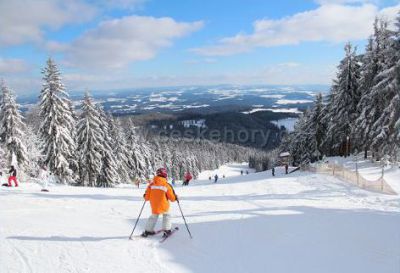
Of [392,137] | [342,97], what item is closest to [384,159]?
[392,137]

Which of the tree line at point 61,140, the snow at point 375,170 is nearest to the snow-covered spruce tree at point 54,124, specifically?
the tree line at point 61,140

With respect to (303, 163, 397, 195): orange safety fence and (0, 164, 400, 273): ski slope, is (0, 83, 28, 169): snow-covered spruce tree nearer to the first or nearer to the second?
(0, 164, 400, 273): ski slope

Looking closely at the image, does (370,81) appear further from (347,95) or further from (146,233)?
(146,233)

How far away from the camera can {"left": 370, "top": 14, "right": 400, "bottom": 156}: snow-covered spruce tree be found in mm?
24734

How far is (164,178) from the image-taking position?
8.70 m

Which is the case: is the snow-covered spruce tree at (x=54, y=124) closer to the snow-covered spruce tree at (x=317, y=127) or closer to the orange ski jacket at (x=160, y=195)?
the orange ski jacket at (x=160, y=195)

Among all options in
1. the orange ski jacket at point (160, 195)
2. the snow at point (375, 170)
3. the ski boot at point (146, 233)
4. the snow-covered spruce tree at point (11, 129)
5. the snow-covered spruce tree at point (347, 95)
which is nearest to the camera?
the orange ski jacket at point (160, 195)

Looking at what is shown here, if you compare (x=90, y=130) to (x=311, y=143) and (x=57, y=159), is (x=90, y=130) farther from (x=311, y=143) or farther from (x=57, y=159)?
(x=311, y=143)

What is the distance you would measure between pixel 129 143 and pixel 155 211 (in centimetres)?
4273

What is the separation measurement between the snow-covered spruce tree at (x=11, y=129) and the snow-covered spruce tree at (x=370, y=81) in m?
29.8

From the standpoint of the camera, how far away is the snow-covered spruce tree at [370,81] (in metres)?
32.2

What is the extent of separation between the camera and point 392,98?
26250mm

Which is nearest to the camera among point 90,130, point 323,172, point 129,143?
point 323,172

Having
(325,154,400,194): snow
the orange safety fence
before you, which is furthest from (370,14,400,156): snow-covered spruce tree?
the orange safety fence
